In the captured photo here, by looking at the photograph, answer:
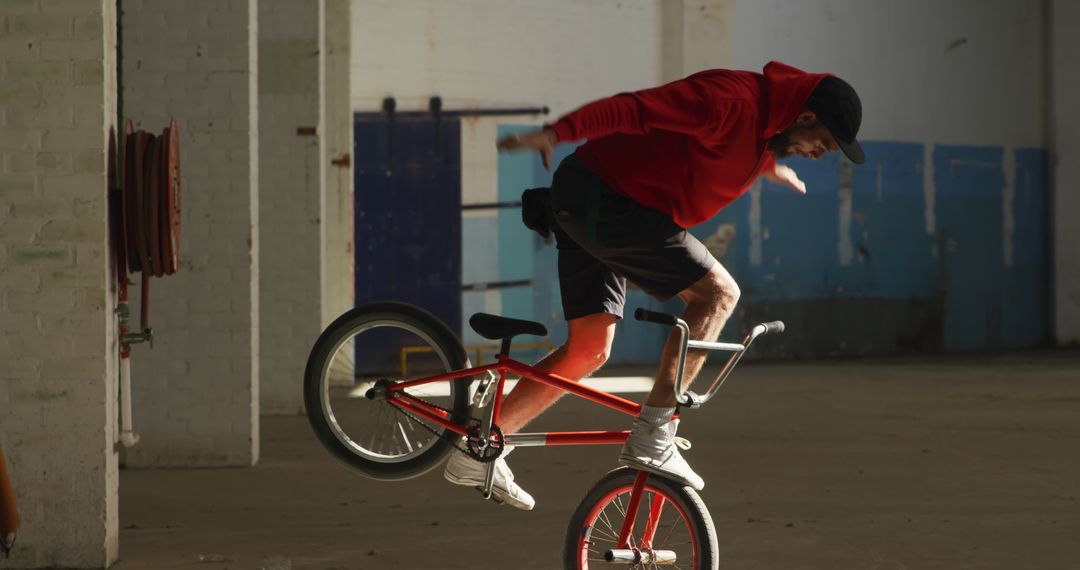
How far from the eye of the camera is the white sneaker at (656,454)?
3236mm

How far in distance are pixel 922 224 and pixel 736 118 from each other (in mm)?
9918

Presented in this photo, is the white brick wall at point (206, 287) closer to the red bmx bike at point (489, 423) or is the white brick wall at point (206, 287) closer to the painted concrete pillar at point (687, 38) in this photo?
the red bmx bike at point (489, 423)

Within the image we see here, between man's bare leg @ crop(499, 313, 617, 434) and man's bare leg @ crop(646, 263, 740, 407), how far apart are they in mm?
253

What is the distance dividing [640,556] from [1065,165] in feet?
36.5

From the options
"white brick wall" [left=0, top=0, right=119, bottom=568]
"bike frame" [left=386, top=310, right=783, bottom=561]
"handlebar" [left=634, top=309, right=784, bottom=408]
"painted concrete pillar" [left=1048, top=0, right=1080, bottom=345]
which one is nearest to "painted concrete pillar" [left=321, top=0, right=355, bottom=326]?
"white brick wall" [left=0, top=0, right=119, bottom=568]

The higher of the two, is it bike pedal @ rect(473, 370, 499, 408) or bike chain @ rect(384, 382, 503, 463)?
bike pedal @ rect(473, 370, 499, 408)

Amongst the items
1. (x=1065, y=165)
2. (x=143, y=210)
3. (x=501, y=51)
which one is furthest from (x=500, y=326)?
(x=1065, y=165)

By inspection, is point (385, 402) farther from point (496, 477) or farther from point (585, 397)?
point (585, 397)

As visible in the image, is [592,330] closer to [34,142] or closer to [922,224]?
[34,142]

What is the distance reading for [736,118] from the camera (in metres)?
3.12

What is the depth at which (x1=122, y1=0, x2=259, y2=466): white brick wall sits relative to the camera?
6020 millimetres

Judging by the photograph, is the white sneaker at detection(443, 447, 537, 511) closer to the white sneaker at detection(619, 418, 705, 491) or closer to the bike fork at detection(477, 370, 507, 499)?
the bike fork at detection(477, 370, 507, 499)

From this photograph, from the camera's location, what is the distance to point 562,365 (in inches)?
138

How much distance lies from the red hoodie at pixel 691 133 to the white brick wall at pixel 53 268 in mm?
1737
